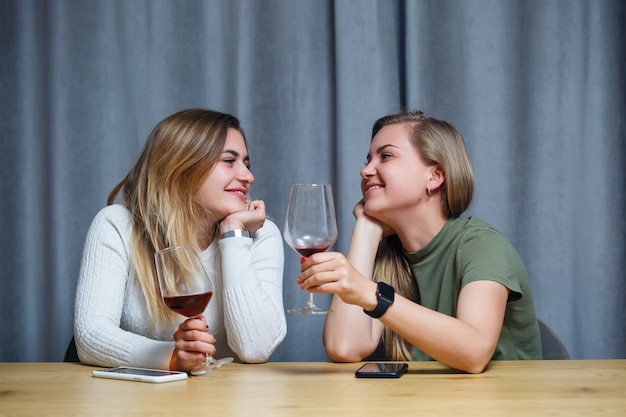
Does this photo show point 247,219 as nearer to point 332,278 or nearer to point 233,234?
point 233,234

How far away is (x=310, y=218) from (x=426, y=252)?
25.1 inches

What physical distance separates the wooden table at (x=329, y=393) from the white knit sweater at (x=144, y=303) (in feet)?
0.43

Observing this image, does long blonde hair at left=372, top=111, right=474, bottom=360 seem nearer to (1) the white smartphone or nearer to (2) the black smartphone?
(2) the black smartphone

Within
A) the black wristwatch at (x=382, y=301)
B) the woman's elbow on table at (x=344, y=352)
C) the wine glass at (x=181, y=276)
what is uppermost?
the wine glass at (x=181, y=276)

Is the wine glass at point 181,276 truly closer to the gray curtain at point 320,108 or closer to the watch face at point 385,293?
the watch face at point 385,293

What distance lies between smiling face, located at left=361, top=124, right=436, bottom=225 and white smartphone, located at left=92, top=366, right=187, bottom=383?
2.48 feet

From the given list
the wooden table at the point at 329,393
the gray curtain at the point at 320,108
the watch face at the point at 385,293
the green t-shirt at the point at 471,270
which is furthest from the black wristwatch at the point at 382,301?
the gray curtain at the point at 320,108

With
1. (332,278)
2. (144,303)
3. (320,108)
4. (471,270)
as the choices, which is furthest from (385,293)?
(320,108)

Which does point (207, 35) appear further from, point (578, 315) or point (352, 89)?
point (578, 315)

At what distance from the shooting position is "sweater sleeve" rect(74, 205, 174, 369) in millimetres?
1604

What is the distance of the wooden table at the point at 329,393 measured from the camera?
1.09 m

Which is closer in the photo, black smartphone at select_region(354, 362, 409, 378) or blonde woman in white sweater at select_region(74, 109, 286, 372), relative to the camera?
black smartphone at select_region(354, 362, 409, 378)

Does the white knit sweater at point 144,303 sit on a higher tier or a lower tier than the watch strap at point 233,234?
lower

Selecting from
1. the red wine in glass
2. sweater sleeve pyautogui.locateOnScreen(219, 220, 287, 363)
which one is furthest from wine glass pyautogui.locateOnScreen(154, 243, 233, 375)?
sweater sleeve pyautogui.locateOnScreen(219, 220, 287, 363)
